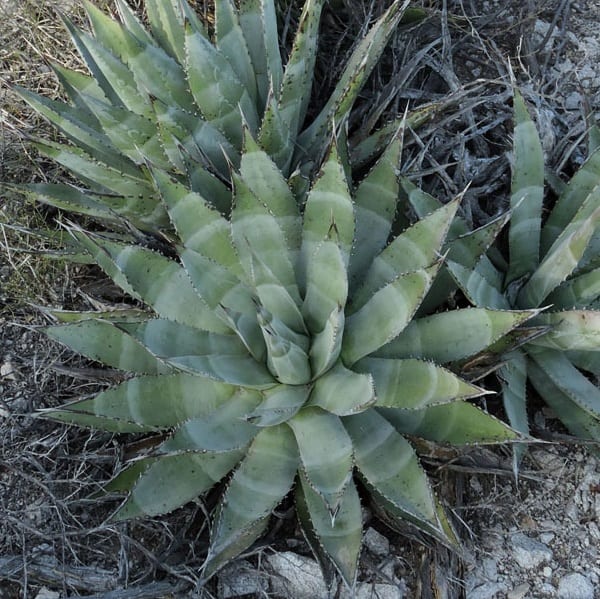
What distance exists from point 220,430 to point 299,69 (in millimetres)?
1030

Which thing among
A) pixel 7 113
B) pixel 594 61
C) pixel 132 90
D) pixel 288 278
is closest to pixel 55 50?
pixel 7 113

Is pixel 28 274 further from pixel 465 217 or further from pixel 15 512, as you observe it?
pixel 465 217

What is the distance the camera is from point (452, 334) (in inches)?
61.2

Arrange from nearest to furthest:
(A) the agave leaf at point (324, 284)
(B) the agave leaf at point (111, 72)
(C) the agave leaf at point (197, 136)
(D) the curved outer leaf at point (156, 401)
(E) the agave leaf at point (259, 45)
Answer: (A) the agave leaf at point (324, 284) → (D) the curved outer leaf at point (156, 401) → (C) the agave leaf at point (197, 136) → (B) the agave leaf at point (111, 72) → (E) the agave leaf at point (259, 45)

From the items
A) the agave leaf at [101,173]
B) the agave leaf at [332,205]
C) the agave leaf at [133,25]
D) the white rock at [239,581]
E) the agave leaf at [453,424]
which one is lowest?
the white rock at [239,581]

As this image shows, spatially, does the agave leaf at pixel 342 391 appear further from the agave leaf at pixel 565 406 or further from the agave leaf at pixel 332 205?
the agave leaf at pixel 565 406

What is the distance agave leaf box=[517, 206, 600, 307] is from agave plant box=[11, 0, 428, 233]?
0.59 m

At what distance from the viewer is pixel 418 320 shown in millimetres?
1621

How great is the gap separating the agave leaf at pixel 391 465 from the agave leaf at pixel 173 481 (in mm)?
297

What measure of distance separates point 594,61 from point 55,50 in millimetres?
1970

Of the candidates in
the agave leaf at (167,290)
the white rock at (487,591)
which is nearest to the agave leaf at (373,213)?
the agave leaf at (167,290)

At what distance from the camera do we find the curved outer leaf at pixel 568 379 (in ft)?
5.69

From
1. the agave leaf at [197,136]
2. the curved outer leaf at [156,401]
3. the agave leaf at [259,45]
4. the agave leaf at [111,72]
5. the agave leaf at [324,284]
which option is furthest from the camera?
the agave leaf at [259,45]

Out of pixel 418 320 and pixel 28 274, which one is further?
pixel 28 274
